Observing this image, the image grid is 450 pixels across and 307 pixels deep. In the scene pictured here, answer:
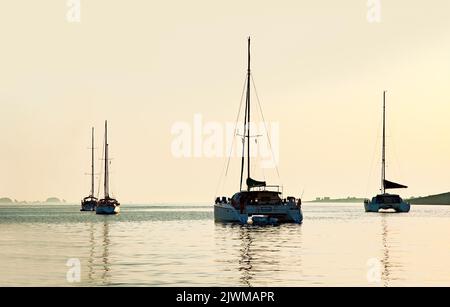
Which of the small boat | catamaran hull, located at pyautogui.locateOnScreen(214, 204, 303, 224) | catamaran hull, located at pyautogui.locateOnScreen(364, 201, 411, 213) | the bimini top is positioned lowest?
catamaran hull, located at pyautogui.locateOnScreen(364, 201, 411, 213)

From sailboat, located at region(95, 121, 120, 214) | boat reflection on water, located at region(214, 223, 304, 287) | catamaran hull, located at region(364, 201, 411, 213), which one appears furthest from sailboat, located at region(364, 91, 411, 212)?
boat reflection on water, located at region(214, 223, 304, 287)

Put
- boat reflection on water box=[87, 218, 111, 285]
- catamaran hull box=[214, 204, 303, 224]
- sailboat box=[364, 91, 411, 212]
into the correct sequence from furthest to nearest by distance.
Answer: sailboat box=[364, 91, 411, 212], catamaran hull box=[214, 204, 303, 224], boat reflection on water box=[87, 218, 111, 285]

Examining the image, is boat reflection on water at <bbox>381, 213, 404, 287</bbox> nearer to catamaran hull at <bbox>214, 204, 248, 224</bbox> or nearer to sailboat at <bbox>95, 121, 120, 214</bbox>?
→ catamaran hull at <bbox>214, 204, 248, 224</bbox>

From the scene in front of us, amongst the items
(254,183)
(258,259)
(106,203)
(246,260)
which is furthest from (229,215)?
(106,203)

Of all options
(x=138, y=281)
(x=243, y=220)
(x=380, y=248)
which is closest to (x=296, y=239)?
(x=380, y=248)

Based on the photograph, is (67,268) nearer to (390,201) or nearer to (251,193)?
(251,193)

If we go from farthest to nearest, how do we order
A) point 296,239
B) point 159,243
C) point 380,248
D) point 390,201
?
point 390,201 < point 296,239 < point 159,243 < point 380,248

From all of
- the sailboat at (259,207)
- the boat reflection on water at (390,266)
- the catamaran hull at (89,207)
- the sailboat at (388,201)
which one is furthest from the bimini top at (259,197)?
the catamaran hull at (89,207)

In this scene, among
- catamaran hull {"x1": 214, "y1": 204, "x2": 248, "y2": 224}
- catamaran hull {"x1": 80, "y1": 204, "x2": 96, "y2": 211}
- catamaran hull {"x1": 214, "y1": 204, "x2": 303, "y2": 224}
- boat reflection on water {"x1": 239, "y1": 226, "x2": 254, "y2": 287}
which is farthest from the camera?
catamaran hull {"x1": 80, "y1": 204, "x2": 96, "y2": 211}

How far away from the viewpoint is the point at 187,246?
5525 cm

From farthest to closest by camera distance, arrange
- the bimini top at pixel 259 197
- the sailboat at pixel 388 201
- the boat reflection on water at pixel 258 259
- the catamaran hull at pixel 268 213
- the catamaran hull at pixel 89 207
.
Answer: the catamaran hull at pixel 89 207 → the sailboat at pixel 388 201 → the bimini top at pixel 259 197 → the catamaran hull at pixel 268 213 → the boat reflection on water at pixel 258 259

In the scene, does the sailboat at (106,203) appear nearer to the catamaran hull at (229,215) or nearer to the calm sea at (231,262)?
the catamaran hull at (229,215)
